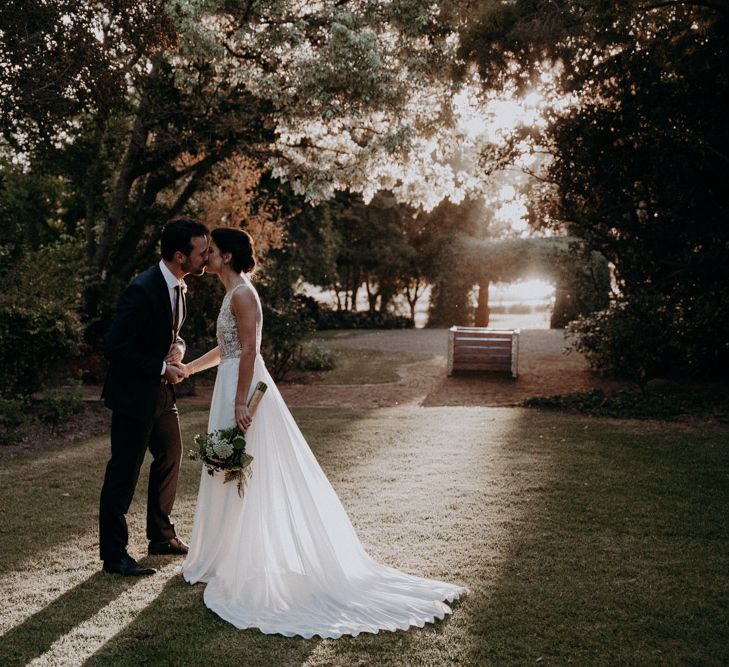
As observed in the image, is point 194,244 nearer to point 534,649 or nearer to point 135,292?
point 135,292

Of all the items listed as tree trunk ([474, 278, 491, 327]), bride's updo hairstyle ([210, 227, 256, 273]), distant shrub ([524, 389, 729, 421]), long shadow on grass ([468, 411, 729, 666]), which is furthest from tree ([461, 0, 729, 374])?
tree trunk ([474, 278, 491, 327])

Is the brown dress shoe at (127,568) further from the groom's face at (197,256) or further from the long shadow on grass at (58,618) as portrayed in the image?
the groom's face at (197,256)

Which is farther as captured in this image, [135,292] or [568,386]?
[568,386]

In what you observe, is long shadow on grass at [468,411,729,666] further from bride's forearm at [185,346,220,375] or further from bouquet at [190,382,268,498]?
bride's forearm at [185,346,220,375]

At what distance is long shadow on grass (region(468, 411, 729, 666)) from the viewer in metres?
3.53

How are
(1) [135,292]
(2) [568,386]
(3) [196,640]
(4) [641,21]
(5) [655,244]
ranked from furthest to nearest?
1. (2) [568,386]
2. (5) [655,244]
3. (4) [641,21]
4. (1) [135,292]
5. (3) [196,640]

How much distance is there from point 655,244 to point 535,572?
341 inches

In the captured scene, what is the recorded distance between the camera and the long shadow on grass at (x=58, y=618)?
347 cm

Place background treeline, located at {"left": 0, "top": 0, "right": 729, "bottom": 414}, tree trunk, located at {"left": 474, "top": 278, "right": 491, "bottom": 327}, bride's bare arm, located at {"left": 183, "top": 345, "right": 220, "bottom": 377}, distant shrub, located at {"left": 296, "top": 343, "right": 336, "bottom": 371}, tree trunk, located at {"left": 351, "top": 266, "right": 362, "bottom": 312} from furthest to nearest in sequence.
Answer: tree trunk, located at {"left": 351, "top": 266, "right": 362, "bottom": 312}, tree trunk, located at {"left": 474, "top": 278, "right": 491, "bottom": 327}, distant shrub, located at {"left": 296, "top": 343, "right": 336, "bottom": 371}, background treeline, located at {"left": 0, "top": 0, "right": 729, "bottom": 414}, bride's bare arm, located at {"left": 183, "top": 345, "right": 220, "bottom": 377}

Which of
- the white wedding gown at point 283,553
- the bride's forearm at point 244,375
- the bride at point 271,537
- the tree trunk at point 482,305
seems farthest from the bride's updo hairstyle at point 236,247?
the tree trunk at point 482,305

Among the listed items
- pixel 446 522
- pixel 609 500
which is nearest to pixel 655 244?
pixel 609 500

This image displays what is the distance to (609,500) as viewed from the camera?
6039 mm

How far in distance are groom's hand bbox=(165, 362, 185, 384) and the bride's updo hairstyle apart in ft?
2.35

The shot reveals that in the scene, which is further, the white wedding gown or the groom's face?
the groom's face
